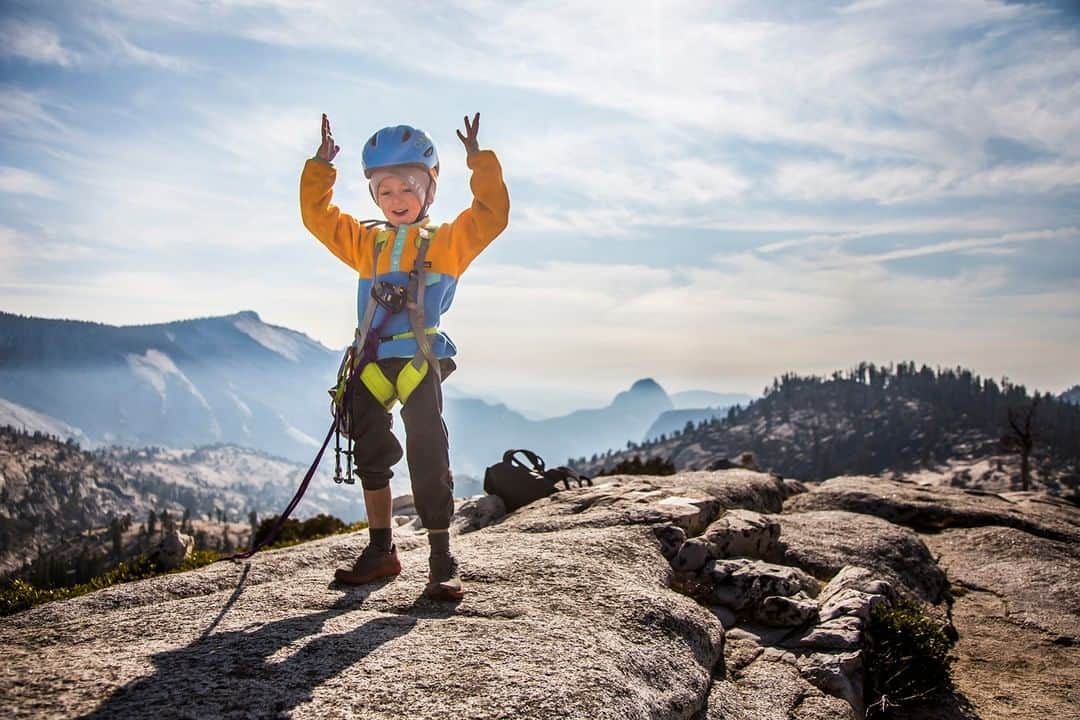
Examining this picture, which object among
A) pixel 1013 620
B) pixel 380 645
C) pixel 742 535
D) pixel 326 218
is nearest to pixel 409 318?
pixel 326 218

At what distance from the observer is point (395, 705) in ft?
14.2

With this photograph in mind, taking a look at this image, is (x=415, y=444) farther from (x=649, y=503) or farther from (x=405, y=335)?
(x=649, y=503)

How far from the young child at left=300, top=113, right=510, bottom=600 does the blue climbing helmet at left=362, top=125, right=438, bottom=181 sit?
0.01 meters

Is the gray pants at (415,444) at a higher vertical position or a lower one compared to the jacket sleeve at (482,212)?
lower

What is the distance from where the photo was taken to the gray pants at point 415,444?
7414 mm

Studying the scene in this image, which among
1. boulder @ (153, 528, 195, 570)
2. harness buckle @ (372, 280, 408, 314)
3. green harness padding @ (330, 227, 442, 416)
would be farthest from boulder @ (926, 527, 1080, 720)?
boulder @ (153, 528, 195, 570)

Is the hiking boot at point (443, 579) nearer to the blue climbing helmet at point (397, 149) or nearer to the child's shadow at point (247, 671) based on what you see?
the child's shadow at point (247, 671)

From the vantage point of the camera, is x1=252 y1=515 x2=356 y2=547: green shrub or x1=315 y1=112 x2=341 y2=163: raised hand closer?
x1=315 y1=112 x2=341 y2=163: raised hand

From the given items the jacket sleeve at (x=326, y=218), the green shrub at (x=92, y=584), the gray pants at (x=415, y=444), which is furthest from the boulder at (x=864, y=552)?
the green shrub at (x=92, y=584)

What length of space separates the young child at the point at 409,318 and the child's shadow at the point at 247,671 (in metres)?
1.70

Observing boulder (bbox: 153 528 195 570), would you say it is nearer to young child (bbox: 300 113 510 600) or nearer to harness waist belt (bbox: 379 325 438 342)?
young child (bbox: 300 113 510 600)

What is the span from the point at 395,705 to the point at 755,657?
4.65 meters

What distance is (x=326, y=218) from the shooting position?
27.1ft

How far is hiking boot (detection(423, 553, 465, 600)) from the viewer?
671 centimetres
